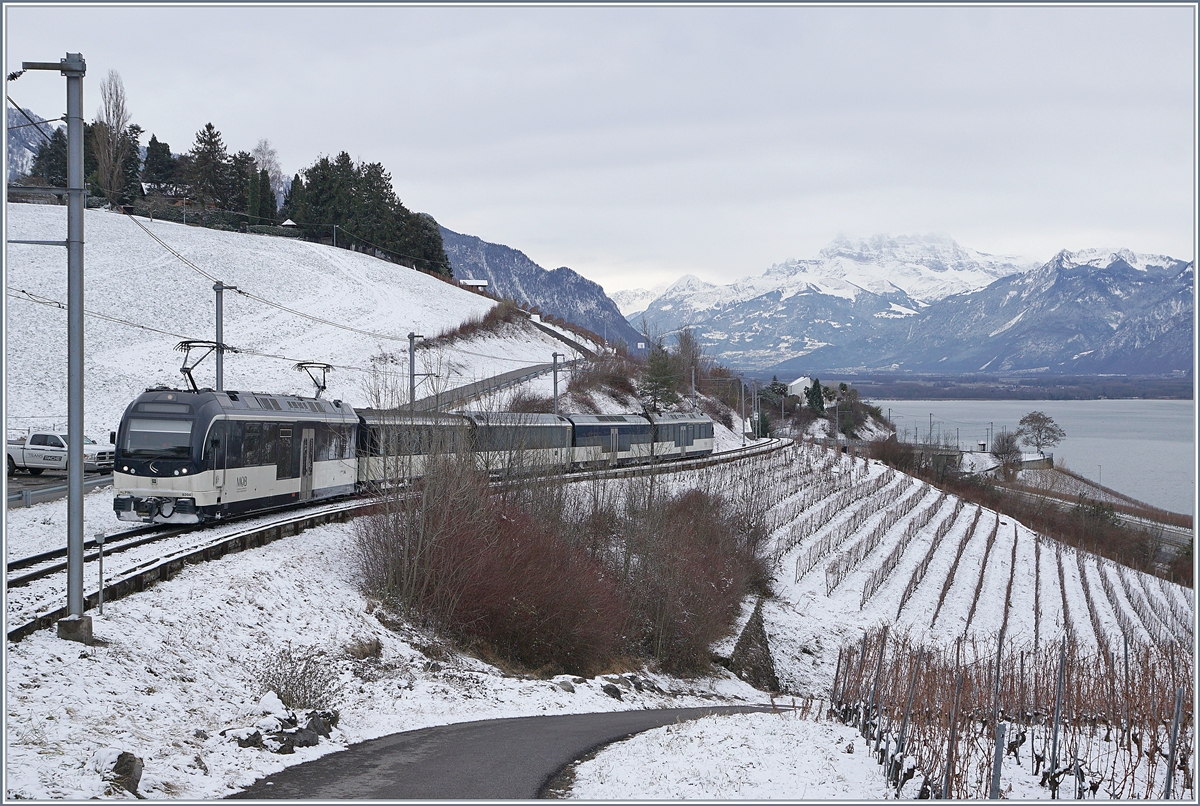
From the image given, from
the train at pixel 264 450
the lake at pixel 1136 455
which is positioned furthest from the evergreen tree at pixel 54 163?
the lake at pixel 1136 455

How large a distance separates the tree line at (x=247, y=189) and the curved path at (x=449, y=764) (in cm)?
10326

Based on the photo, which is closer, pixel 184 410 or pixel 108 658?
pixel 108 658

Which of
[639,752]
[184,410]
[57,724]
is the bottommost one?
[639,752]

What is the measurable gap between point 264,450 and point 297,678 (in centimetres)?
1215

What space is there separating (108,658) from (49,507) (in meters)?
17.9

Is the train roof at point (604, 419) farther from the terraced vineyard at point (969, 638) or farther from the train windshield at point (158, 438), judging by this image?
the train windshield at point (158, 438)

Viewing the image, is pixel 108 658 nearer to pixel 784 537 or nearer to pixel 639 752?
pixel 639 752

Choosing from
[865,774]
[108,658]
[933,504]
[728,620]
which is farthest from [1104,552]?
[108,658]

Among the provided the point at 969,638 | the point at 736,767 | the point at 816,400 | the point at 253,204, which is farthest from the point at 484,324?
the point at 736,767

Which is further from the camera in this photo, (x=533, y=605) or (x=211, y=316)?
(x=211, y=316)

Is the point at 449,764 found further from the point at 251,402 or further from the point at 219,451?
the point at 251,402

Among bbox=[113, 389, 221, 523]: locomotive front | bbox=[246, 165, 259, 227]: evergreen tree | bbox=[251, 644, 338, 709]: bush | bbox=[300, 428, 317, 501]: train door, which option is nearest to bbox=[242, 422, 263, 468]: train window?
bbox=[113, 389, 221, 523]: locomotive front

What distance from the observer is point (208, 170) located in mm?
113750

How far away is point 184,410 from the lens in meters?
23.2
